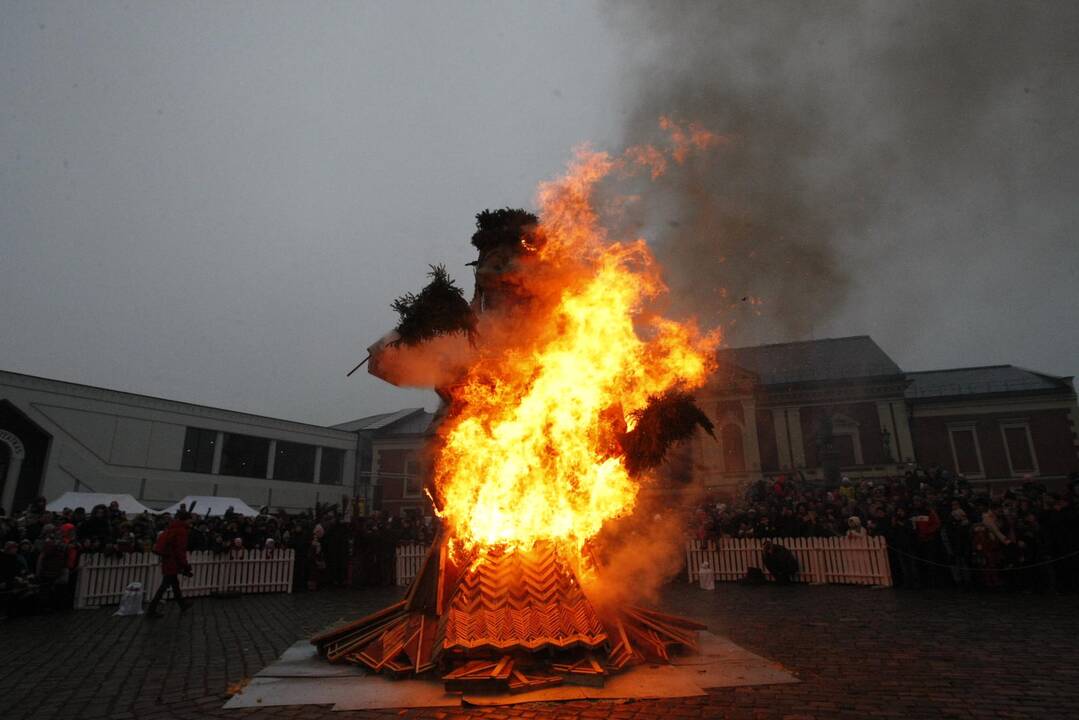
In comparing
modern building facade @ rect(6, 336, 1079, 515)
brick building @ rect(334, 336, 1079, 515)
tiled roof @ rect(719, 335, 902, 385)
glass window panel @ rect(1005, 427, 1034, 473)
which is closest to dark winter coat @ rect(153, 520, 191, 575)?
modern building facade @ rect(6, 336, 1079, 515)

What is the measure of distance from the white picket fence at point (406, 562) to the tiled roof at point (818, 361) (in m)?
26.7

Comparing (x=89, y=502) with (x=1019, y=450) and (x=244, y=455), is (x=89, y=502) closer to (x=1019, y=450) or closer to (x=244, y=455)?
(x=244, y=455)

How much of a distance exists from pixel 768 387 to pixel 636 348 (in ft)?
115

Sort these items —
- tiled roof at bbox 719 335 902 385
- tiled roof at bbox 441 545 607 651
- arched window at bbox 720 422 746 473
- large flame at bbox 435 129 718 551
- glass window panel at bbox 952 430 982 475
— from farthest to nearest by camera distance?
1. tiled roof at bbox 719 335 902 385
2. arched window at bbox 720 422 746 473
3. glass window panel at bbox 952 430 982 475
4. large flame at bbox 435 129 718 551
5. tiled roof at bbox 441 545 607 651

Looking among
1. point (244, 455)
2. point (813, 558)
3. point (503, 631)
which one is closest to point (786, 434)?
point (813, 558)

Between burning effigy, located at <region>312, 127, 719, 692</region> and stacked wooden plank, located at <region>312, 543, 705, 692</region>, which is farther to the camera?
burning effigy, located at <region>312, 127, 719, 692</region>

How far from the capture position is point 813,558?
15508mm

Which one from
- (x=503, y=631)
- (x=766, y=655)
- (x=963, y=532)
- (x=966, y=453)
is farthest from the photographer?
(x=966, y=453)

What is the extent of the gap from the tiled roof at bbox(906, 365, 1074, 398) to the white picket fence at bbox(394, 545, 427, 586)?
36270 millimetres

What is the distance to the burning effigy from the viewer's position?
6785 mm

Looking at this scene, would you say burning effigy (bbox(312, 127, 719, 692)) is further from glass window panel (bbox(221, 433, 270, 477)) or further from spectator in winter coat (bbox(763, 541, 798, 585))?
glass window panel (bbox(221, 433, 270, 477))

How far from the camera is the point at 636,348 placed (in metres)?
8.49

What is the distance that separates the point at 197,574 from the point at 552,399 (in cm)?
1185

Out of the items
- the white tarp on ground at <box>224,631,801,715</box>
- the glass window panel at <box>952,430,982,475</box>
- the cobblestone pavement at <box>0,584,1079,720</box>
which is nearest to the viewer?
the cobblestone pavement at <box>0,584,1079,720</box>
